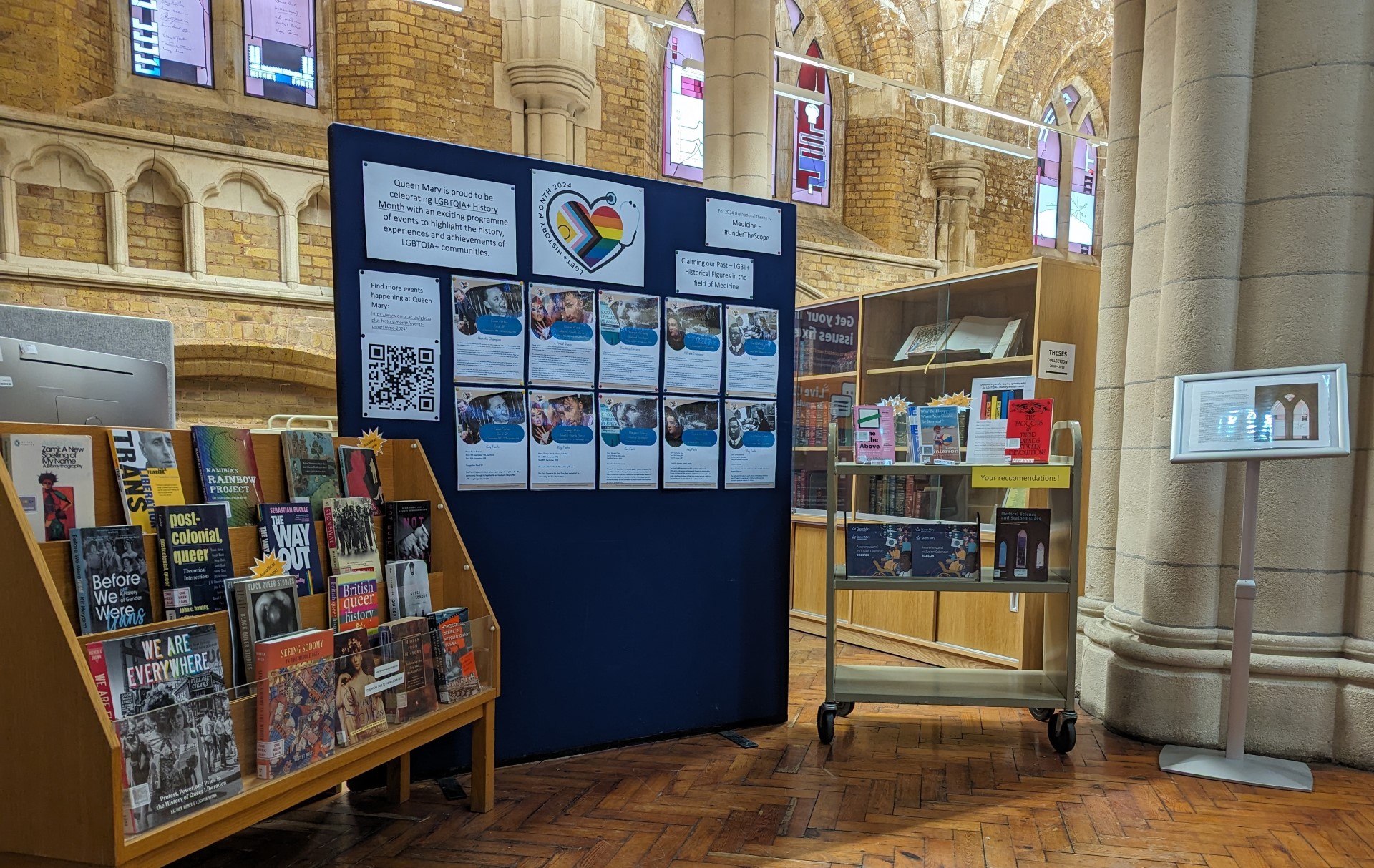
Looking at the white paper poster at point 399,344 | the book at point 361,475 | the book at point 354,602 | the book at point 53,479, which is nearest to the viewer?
the book at point 53,479

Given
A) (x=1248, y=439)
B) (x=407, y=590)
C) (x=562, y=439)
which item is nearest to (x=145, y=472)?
(x=407, y=590)

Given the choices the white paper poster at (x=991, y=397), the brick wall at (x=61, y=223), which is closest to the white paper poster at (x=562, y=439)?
the white paper poster at (x=991, y=397)

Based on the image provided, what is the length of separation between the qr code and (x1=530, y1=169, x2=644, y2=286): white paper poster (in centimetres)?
54

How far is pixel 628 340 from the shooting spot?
3.17 m

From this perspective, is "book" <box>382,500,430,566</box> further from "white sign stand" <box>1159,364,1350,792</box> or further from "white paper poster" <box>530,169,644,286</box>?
"white sign stand" <box>1159,364,1350,792</box>

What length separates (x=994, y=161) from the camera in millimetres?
11664

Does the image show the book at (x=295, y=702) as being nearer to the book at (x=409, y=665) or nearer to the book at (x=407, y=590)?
the book at (x=409, y=665)

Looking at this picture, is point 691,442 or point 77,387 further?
point 691,442

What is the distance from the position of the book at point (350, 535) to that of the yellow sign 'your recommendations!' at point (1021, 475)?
7.28 feet

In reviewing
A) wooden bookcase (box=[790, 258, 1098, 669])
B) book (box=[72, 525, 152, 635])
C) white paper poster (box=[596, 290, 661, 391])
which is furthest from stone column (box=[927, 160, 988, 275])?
book (box=[72, 525, 152, 635])

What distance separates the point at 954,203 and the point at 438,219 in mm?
9655

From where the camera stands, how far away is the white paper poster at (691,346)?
3256 millimetres

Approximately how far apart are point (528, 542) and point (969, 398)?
9.28ft

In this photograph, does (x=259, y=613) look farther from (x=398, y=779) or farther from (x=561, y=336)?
(x=561, y=336)
